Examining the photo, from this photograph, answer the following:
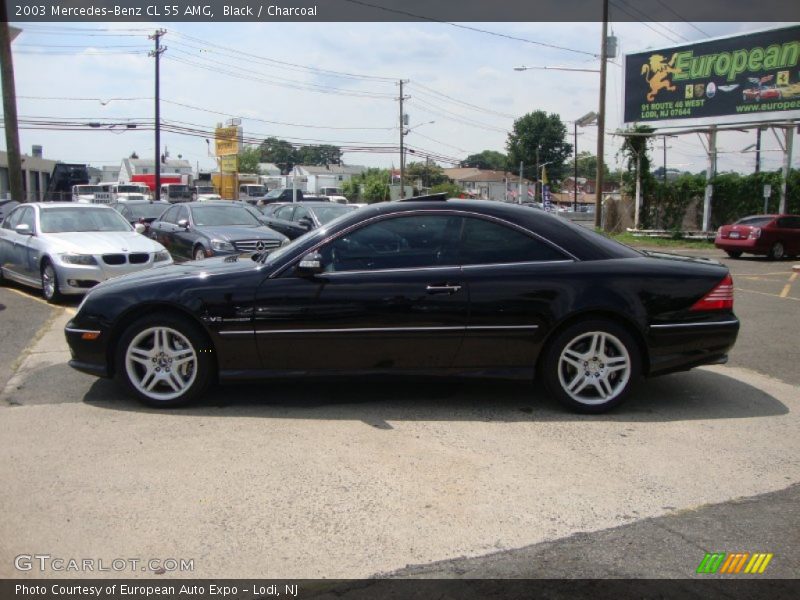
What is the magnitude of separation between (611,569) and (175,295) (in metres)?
3.46

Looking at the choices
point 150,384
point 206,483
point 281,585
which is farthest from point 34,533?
point 150,384

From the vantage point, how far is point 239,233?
42.1ft

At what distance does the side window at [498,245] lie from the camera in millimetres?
5254

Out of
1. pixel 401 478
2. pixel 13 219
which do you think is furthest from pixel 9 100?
pixel 401 478

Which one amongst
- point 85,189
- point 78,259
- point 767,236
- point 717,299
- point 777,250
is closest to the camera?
point 717,299

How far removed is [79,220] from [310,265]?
7637mm

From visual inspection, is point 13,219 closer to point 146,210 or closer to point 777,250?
point 146,210

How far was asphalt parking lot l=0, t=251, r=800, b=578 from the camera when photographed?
10.7 ft

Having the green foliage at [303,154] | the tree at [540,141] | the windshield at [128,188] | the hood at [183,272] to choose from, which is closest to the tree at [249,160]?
the green foliage at [303,154]

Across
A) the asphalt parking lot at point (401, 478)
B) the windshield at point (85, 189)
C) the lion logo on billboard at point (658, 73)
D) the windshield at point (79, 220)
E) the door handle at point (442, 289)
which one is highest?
the lion logo on billboard at point (658, 73)

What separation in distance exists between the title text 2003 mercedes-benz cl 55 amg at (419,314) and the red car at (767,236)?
18103mm

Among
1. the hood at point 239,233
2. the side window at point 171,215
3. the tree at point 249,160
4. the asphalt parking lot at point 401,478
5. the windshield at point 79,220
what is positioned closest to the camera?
the asphalt parking lot at point 401,478

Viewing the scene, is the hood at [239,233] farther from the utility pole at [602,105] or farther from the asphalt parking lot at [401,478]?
the utility pole at [602,105]

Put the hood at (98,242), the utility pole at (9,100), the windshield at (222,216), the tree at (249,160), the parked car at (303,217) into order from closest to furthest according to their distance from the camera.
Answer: the hood at (98,242), the windshield at (222,216), the parked car at (303,217), the utility pole at (9,100), the tree at (249,160)
